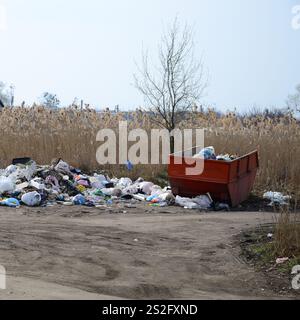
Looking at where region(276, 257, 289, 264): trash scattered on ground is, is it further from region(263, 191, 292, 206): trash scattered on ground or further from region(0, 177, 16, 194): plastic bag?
region(0, 177, 16, 194): plastic bag

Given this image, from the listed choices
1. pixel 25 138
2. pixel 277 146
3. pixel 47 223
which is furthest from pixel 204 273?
pixel 25 138

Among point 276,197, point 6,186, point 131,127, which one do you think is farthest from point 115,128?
point 276,197

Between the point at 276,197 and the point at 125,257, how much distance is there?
7.12m

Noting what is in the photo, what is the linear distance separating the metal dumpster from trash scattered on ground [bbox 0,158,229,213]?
0.68 feet

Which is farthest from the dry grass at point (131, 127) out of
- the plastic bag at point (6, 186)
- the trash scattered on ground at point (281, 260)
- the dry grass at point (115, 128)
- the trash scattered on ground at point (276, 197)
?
the trash scattered on ground at point (281, 260)

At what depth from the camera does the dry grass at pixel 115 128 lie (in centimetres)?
1653

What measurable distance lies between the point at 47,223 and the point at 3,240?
1.84m

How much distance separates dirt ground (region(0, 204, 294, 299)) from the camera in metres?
7.05

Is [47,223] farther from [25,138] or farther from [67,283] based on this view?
[25,138]

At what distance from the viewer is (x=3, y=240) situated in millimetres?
9164

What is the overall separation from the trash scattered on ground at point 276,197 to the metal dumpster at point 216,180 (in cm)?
75

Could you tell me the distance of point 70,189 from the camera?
14.6 meters

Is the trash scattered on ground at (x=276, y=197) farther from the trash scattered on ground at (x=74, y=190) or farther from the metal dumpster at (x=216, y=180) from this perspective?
the trash scattered on ground at (x=74, y=190)

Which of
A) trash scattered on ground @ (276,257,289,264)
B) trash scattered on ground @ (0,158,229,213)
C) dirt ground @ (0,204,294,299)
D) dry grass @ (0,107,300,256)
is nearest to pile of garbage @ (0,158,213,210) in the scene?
trash scattered on ground @ (0,158,229,213)
